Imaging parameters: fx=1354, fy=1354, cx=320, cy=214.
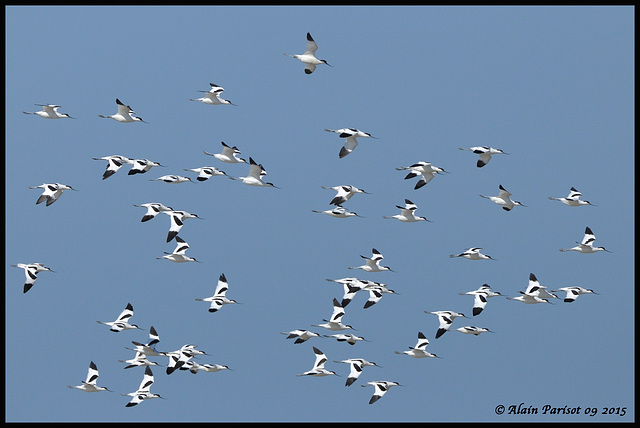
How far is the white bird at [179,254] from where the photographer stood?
5097cm

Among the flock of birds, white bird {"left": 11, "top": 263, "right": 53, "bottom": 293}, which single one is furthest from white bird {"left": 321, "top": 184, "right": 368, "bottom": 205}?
white bird {"left": 11, "top": 263, "right": 53, "bottom": 293}

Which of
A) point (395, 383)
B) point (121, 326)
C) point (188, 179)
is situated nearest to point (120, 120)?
point (188, 179)

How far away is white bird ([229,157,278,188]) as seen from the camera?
48.7 m

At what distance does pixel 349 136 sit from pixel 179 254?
318 inches

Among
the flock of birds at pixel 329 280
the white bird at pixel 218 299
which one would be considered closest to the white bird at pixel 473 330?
the flock of birds at pixel 329 280

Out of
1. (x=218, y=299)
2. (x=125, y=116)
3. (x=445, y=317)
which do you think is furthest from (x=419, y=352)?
(x=125, y=116)

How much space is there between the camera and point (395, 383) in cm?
4972

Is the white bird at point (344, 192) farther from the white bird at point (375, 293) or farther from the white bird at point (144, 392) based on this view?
the white bird at point (144, 392)

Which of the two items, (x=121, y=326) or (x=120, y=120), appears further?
(x=121, y=326)

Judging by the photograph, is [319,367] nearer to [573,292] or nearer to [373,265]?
[373,265]

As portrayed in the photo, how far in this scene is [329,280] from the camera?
50.6 meters

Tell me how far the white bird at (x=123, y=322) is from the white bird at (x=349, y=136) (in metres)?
10.9

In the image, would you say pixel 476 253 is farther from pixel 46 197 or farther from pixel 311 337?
pixel 46 197

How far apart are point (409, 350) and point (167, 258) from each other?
389 inches
